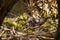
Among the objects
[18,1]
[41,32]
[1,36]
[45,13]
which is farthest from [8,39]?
[18,1]

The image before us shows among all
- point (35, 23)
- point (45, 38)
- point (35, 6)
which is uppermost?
point (35, 6)

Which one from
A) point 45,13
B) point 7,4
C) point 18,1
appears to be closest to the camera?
point 7,4

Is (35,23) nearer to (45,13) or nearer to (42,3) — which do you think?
(45,13)

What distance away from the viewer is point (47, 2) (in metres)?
2.27

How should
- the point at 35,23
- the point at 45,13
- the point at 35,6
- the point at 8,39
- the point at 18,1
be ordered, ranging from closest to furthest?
the point at 18,1 → the point at 8,39 → the point at 35,23 → the point at 45,13 → the point at 35,6

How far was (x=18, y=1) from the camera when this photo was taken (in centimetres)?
104

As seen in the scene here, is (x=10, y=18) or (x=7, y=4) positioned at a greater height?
(x=7, y=4)

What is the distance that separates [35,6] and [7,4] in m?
1.47

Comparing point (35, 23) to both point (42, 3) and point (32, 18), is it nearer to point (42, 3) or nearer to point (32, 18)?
point (32, 18)

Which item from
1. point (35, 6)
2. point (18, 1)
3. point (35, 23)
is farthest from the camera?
point (35, 6)

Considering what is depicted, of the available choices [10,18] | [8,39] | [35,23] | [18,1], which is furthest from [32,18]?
[18,1]

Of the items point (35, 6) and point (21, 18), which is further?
point (35, 6)

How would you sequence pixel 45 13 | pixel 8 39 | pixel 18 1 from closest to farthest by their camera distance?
pixel 18 1 → pixel 8 39 → pixel 45 13

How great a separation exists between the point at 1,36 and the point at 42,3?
779 millimetres
